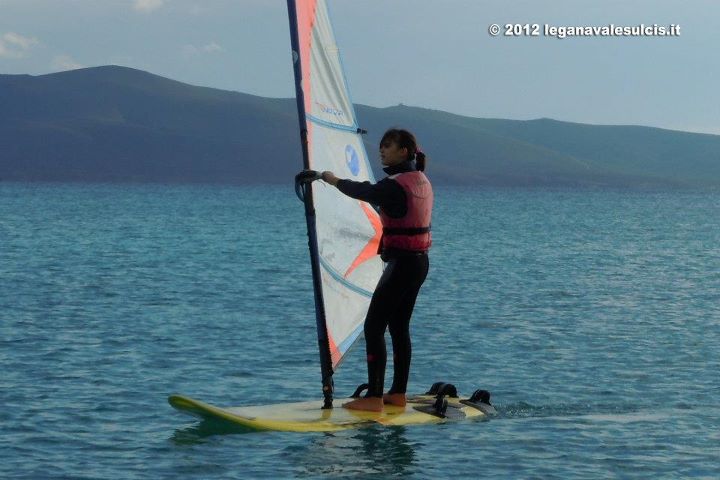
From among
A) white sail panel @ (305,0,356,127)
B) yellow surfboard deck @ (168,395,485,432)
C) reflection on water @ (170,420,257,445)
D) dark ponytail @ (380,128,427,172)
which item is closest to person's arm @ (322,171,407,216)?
dark ponytail @ (380,128,427,172)

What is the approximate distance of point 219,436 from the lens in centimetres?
1244

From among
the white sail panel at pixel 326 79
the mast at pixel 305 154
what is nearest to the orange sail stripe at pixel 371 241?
the mast at pixel 305 154

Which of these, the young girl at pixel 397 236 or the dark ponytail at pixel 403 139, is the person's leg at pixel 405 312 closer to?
the young girl at pixel 397 236

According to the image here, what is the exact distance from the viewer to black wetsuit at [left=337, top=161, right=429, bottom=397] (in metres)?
11.7

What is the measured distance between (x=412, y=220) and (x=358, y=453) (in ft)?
7.43

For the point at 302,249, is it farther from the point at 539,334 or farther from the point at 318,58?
the point at 318,58

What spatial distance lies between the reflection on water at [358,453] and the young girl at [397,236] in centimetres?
35

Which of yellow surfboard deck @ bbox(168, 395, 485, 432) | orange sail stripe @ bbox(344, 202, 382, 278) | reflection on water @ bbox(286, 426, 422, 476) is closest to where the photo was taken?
reflection on water @ bbox(286, 426, 422, 476)

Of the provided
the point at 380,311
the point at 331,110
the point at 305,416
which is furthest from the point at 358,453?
the point at 331,110

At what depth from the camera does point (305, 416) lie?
12570 mm

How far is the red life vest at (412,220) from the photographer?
1173 cm

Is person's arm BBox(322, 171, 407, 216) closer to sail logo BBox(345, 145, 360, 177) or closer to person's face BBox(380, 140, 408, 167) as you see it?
person's face BBox(380, 140, 408, 167)

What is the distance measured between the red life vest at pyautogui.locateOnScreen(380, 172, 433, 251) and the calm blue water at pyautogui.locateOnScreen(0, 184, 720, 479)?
1.94 metres

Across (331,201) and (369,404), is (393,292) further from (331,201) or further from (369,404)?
(369,404)
